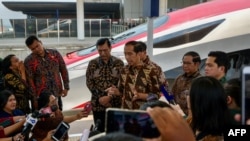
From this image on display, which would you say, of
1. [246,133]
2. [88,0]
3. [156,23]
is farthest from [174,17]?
[88,0]

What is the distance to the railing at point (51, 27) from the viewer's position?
46.3 feet

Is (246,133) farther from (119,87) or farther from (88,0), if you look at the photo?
(88,0)

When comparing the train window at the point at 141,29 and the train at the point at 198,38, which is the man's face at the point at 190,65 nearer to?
the train at the point at 198,38

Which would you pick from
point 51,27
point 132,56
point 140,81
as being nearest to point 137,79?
point 140,81

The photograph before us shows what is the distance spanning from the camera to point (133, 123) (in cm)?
131

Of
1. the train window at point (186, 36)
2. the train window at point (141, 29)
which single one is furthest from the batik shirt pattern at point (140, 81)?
the train window at point (141, 29)

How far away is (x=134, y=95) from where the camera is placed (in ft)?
9.70

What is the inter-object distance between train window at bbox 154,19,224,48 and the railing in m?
8.92

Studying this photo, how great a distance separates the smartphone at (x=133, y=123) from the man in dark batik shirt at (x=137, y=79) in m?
1.60

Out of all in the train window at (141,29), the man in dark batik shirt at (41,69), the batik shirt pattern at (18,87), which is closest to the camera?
the batik shirt pattern at (18,87)

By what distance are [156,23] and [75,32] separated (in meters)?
9.91

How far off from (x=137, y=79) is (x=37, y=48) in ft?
4.19

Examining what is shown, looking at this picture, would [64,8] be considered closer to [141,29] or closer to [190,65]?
[141,29]

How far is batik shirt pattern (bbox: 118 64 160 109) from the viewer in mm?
2988
